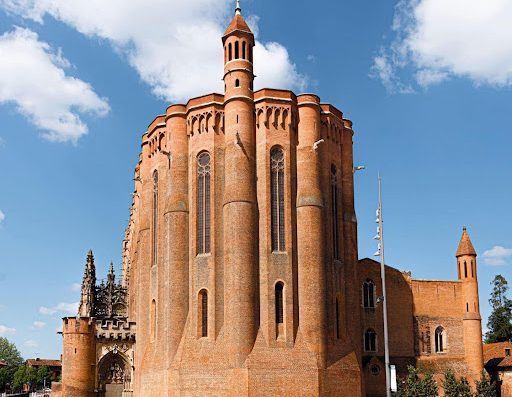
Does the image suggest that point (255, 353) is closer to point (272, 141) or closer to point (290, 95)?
point (272, 141)

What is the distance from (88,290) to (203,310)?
18.1m

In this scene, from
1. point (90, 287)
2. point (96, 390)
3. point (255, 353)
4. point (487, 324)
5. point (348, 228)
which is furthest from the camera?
point (487, 324)

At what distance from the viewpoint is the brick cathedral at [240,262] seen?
40.7m

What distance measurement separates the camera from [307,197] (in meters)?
43.3

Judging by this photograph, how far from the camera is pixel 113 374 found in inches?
1999

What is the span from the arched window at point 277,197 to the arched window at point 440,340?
1809 centimetres

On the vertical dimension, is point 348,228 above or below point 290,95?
below

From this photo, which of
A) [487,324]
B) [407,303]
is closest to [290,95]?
[407,303]

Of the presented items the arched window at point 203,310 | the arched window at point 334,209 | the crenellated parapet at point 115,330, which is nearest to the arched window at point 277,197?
the arched window at point 334,209

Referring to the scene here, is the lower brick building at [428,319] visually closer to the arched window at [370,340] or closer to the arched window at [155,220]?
the arched window at [370,340]

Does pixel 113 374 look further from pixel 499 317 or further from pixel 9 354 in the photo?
pixel 9 354

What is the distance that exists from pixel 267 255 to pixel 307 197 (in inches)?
177

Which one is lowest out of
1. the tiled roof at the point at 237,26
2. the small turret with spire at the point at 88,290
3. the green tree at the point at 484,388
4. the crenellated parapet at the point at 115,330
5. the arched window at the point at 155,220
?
the green tree at the point at 484,388

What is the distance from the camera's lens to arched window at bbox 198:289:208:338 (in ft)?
138
